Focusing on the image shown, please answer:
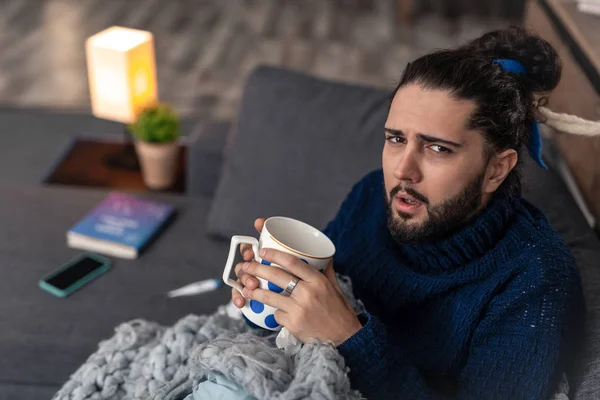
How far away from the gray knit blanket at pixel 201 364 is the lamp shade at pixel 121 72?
1.00 m

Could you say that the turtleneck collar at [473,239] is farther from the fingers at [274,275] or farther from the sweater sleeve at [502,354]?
the fingers at [274,275]

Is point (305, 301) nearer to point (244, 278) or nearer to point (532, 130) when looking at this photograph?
point (244, 278)

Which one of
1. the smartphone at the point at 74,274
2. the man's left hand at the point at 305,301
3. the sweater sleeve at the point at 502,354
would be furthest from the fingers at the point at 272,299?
the smartphone at the point at 74,274

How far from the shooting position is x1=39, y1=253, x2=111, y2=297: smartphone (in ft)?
5.50

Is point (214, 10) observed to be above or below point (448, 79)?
below

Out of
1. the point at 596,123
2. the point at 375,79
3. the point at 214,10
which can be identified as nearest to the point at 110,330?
the point at 596,123

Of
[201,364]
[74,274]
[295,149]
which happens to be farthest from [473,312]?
[74,274]

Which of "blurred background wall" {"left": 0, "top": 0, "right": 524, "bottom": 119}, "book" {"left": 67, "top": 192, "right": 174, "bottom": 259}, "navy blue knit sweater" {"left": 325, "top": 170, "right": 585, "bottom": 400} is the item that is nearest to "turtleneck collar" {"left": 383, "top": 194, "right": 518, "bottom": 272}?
"navy blue knit sweater" {"left": 325, "top": 170, "right": 585, "bottom": 400}

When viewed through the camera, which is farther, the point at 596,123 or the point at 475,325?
the point at 596,123

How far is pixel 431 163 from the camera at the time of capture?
1124 millimetres

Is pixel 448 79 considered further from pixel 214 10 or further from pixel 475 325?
pixel 214 10

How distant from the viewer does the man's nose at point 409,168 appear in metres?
1.12

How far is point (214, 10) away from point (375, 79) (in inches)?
72.2

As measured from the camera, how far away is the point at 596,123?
1.25 metres
